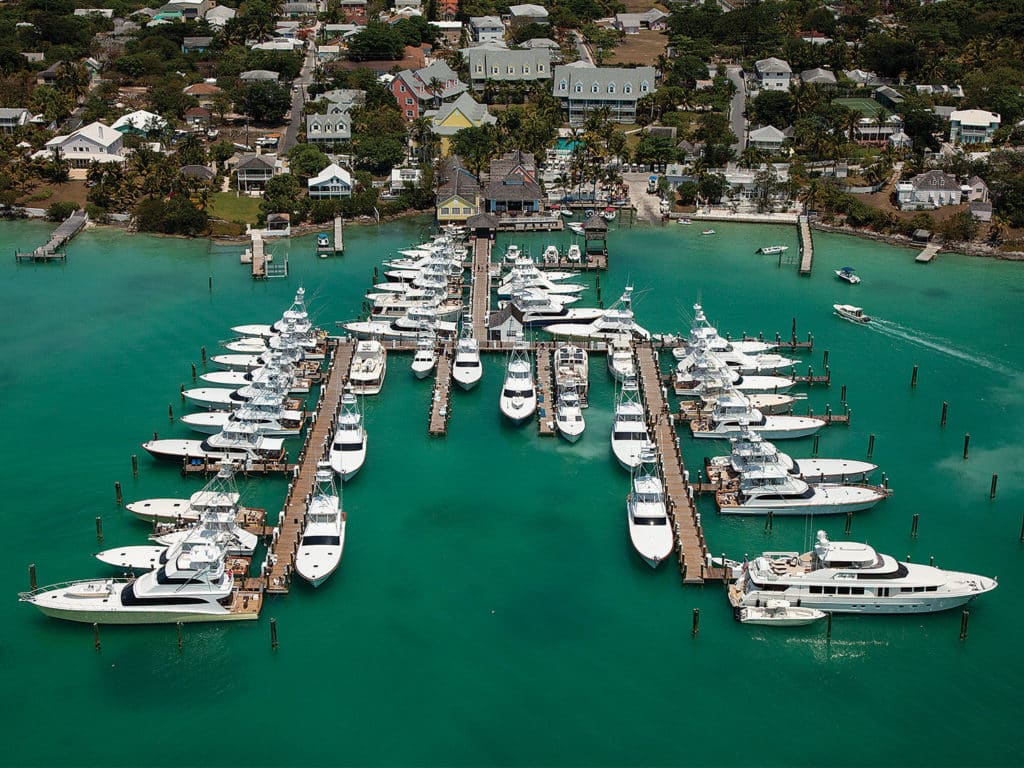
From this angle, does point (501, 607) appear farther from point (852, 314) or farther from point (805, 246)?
point (805, 246)

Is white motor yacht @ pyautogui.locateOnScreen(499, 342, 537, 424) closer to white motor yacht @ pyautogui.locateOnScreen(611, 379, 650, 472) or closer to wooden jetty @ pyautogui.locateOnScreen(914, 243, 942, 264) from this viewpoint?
white motor yacht @ pyautogui.locateOnScreen(611, 379, 650, 472)

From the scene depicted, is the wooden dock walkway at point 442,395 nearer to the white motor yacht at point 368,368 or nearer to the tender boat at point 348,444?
the white motor yacht at point 368,368

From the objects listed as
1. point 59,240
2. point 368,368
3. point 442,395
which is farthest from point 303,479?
point 59,240

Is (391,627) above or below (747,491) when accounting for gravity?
below

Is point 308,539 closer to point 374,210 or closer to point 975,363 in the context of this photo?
point 975,363

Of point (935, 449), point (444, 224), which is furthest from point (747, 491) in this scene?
point (444, 224)
